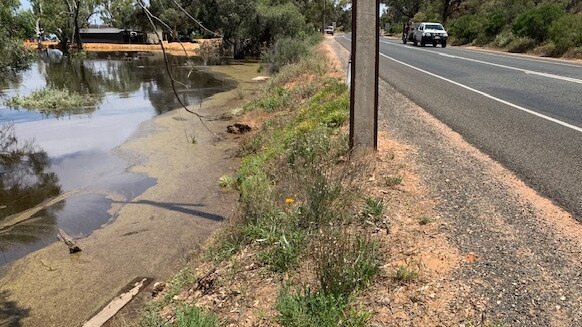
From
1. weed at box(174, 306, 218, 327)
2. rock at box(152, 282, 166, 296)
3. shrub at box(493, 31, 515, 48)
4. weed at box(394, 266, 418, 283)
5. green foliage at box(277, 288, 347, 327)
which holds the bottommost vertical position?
rock at box(152, 282, 166, 296)

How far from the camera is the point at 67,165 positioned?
12.7 m

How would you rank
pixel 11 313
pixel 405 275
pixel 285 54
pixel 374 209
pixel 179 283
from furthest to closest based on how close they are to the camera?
1. pixel 285 54
2. pixel 11 313
3. pixel 179 283
4. pixel 374 209
5. pixel 405 275

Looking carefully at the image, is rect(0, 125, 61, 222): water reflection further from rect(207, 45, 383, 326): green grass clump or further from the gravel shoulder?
the gravel shoulder

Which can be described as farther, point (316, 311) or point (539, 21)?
point (539, 21)

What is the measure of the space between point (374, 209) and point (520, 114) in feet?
18.0

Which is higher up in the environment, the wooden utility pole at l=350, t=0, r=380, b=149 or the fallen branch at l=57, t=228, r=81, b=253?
the wooden utility pole at l=350, t=0, r=380, b=149

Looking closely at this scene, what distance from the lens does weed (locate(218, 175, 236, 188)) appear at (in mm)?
10156

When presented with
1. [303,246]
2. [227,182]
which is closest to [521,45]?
[227,182]

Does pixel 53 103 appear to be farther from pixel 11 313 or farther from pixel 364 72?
pixel 364 72

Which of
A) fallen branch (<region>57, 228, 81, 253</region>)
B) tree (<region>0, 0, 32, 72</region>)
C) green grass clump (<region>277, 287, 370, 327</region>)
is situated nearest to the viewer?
green grass clump (<region>277, 287, 370, 327</region>)

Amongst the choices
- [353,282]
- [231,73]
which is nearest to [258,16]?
[231,73]

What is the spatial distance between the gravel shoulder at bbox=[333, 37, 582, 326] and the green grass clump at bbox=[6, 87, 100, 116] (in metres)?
19.6

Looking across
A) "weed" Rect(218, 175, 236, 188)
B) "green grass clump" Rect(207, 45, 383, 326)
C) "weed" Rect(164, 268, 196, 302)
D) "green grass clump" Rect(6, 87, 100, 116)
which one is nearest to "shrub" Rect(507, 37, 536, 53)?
"green grass clump" Rect(207, 45, 383, 326)

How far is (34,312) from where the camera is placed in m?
5.92
